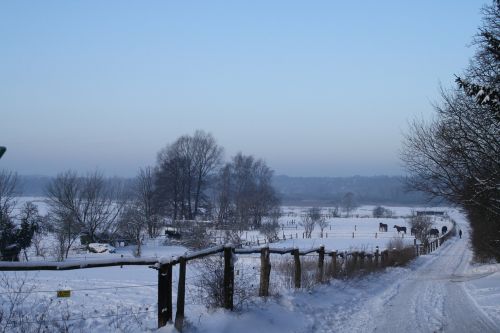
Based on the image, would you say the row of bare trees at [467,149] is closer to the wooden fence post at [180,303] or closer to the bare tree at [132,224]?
the wooden fence post at [180,303]

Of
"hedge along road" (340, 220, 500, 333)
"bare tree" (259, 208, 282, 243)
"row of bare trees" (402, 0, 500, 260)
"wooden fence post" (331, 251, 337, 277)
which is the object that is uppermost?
"row of bare trees" (402, 0, 500, 260)

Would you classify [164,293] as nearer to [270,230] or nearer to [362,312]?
[362,312]

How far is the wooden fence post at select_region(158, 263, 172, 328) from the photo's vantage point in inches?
304

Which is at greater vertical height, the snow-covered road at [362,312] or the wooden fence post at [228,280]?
the wooden fence post at [228,280]

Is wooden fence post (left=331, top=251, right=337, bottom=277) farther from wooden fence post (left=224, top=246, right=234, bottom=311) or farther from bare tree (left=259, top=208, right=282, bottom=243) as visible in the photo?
bare tree (left=259, top=208, right=282, bottom=243)

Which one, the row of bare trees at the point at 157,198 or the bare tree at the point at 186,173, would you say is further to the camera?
the bare tree at the point at 186,173

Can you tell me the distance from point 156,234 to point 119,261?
5657 centimetres

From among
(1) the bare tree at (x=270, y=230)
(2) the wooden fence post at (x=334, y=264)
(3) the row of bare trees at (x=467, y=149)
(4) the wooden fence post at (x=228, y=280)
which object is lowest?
(1) the bare tree at (x=270, y=230)

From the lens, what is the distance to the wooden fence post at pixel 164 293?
7727 mm

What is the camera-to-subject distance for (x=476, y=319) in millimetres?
12086

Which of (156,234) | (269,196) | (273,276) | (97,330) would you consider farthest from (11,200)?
(269,196)

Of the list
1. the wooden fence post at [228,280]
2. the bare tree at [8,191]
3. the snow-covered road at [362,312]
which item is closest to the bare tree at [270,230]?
the bare tree at [8,191]

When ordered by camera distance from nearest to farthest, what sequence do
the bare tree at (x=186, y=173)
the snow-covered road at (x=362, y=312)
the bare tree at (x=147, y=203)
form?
the snow-covered road at (x=362, y=312)
the bare tree at (x=147, y=203)
the bare tree at (x=186, y=173)

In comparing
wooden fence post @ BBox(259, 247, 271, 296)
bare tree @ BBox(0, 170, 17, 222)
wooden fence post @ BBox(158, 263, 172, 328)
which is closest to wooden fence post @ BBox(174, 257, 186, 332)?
wooden fence post @ BBox(158, 263, 172, 328)
